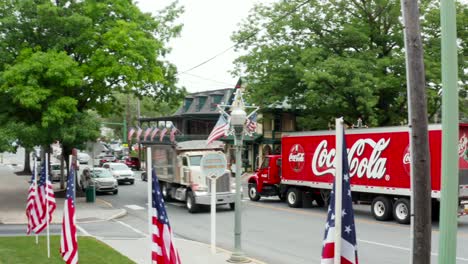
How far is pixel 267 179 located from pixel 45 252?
48.9 ft

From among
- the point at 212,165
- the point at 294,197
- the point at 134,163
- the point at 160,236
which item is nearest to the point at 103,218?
the point at 294,197

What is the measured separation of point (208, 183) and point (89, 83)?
847cm

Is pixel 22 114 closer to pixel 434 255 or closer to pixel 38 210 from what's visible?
pixel 38 210

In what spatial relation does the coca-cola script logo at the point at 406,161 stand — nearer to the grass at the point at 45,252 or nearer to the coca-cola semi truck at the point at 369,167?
the coca-cola semi truck at the point at 369,167

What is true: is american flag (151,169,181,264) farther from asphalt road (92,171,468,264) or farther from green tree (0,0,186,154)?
green tree (0,0,186,154)

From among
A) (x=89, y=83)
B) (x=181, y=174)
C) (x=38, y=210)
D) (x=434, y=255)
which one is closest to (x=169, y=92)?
(x=89, y=83)

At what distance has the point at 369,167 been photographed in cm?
2053

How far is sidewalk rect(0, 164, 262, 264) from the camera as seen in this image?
1365cm

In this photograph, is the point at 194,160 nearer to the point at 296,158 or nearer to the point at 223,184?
the point at 223,184

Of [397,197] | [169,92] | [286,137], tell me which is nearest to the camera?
[397,197]

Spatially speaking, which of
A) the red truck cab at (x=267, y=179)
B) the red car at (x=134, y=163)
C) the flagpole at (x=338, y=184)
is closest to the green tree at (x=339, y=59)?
the red truck cab at (x=267, y=179)

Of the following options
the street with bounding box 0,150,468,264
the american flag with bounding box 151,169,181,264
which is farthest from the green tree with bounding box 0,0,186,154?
the american flag with bounding box 151,169,181,264

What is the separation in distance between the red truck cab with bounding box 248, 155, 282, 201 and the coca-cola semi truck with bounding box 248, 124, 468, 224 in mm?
744

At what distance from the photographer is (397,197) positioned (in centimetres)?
1997
